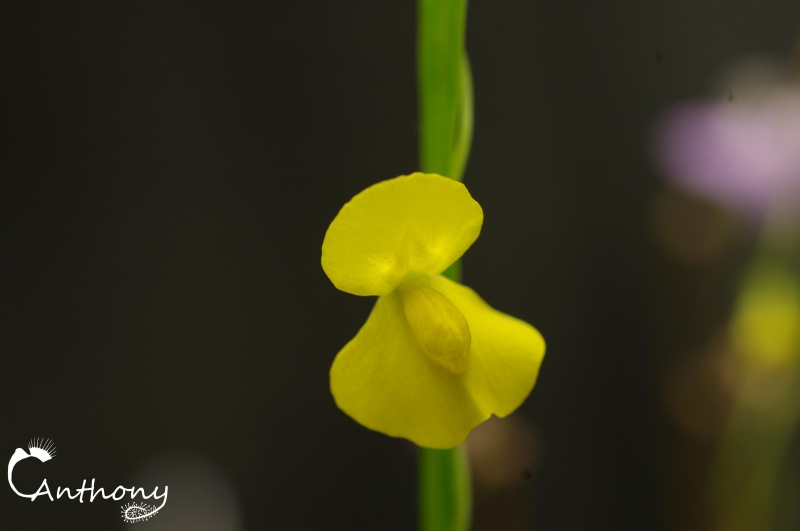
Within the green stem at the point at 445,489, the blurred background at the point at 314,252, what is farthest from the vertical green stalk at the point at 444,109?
the blurred background at the point at 314,252

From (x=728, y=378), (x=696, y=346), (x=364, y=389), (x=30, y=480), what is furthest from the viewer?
(x=696, y=346)

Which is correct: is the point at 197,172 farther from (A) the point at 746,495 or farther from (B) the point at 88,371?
(A) the point at 746,495

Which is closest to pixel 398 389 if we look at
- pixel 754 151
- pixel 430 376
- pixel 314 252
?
pixel 430 376

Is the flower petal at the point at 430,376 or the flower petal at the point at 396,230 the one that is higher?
the flower petal at the point at 396,230

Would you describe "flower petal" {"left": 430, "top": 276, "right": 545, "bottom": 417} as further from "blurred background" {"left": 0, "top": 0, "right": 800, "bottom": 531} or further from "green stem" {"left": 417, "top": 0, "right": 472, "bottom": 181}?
"blurred background" {"left": 0, "top": 0, "right": 800, "bottom": 531}

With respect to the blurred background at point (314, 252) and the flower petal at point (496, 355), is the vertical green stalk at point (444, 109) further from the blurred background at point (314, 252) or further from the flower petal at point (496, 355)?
the blurred background at point (314, 252)

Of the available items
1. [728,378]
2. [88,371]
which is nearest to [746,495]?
[728,378]
